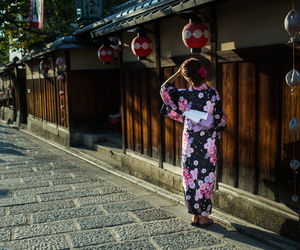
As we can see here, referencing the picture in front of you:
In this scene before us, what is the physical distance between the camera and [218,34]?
21.3 ft

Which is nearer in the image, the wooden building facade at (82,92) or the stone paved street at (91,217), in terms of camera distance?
the stone paved street at (91,217)

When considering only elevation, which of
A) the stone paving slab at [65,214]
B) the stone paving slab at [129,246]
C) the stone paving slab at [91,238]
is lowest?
the stone paving slab at [129,246]

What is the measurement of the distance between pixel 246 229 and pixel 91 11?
11167 millimetres

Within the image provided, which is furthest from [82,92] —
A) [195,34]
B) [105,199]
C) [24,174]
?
[195,34]

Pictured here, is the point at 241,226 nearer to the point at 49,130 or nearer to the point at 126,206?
the point at 126,206

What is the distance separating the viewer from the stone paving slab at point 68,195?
307 inches

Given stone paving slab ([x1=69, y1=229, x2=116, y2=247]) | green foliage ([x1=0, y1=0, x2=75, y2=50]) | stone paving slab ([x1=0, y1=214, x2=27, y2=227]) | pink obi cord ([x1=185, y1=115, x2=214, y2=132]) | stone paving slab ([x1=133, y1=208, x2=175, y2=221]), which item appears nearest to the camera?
stone paving slab ([x1=69, y1=229, x2=116, y2=247])

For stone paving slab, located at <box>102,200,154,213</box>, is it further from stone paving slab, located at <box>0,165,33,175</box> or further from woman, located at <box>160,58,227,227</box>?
stone paving slab, located at <box>0,165,33,175</box>

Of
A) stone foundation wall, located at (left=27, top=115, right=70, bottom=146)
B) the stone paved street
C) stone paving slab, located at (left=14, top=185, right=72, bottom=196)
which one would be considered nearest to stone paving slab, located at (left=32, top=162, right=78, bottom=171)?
the stone paved street

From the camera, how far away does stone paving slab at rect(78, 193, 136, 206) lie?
7496mm

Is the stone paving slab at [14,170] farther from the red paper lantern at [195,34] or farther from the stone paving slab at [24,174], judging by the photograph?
the red paper lantern at [195,34]

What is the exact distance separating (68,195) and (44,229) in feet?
6.79

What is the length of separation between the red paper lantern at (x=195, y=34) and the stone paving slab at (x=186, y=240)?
3.00 metres

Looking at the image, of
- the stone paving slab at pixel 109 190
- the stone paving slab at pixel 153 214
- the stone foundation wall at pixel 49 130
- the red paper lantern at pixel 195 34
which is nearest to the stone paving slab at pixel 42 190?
the stone paving slab at pixel 109 190
